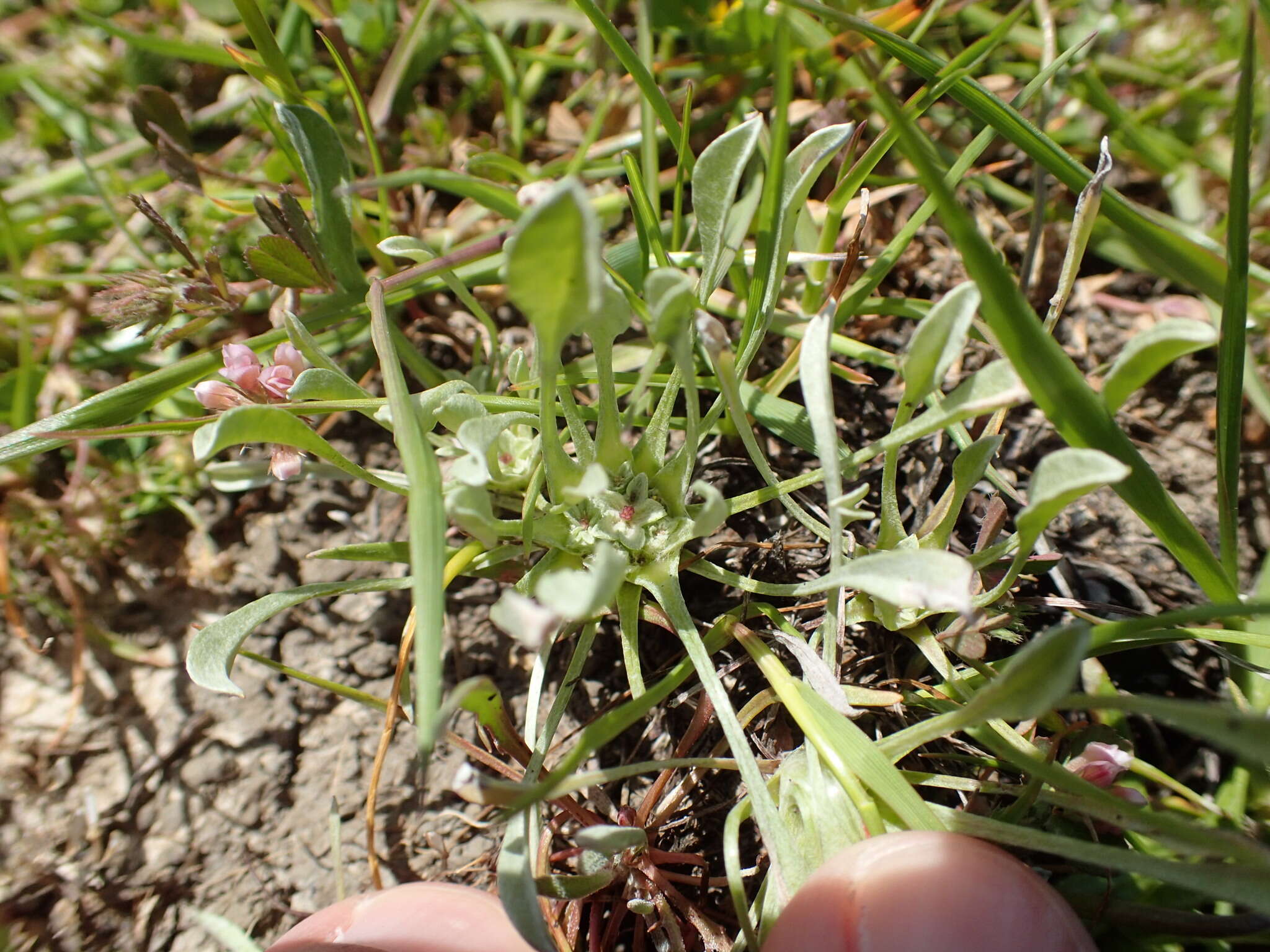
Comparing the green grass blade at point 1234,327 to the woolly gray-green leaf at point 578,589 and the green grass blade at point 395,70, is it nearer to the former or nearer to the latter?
the woolly gray-green leaf at point 578,589

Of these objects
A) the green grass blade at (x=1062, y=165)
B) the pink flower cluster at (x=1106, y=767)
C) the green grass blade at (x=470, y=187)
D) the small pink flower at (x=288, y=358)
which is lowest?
the pink flower cluster at (x=1106, y=767)

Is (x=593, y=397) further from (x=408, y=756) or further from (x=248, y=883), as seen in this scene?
(x=248, y=883)

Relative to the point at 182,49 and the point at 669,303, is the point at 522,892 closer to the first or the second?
the point at 669,303

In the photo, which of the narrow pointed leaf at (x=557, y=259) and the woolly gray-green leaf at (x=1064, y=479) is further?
the woolly gray-green leaf at (x=1064, y=479)

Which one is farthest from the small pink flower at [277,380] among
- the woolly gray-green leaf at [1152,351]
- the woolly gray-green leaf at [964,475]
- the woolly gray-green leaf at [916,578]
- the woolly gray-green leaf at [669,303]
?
the woolly gray-green leaf at [1152,351]

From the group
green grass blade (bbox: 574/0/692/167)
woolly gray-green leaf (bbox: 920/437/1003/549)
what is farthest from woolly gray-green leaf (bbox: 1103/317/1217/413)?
green grass blade (bbox: 574/0/692/167)

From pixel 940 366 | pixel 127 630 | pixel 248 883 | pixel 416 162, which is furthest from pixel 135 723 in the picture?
pixel 940 366

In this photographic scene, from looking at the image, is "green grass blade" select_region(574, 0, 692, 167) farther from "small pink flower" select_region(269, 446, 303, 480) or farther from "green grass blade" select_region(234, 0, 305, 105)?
"small pink flower" select_region(269, 446, 303, 480)
